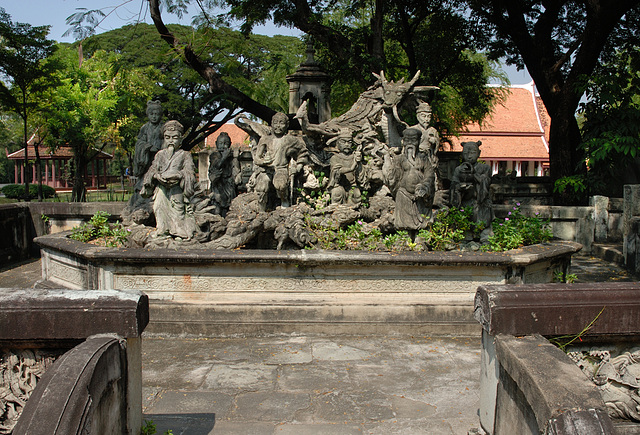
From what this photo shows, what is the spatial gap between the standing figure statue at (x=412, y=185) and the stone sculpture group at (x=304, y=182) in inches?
0.6

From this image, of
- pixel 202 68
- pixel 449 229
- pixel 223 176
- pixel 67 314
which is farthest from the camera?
pixel 202 68

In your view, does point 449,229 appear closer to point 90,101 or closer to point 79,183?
point 79,183

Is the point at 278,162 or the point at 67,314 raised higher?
the point at 278,162

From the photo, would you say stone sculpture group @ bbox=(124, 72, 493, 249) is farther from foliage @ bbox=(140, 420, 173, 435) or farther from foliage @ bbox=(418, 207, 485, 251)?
foliage @ bbox=(140, 420, 173, 435)

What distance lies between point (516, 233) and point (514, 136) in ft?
102

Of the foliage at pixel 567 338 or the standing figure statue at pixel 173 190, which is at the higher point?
the standing figure statue at pixel 173 190

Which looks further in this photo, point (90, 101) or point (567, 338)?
point (90, 101)

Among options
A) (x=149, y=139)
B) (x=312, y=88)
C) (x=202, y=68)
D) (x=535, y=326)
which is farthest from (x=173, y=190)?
(x=202, y=68)

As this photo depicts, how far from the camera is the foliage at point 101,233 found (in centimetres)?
769

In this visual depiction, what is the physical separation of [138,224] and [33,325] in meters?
4.97

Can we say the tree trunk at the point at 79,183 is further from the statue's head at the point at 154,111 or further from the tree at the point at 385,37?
the statue's head at the point at 154,111

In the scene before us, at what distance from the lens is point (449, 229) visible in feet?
25.5

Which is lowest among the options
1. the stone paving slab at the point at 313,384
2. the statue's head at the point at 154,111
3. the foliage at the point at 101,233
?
the stone paving slab at the point at 313,384

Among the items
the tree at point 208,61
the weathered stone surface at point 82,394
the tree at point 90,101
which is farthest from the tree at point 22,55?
the weathered stone surface at point 82,394
